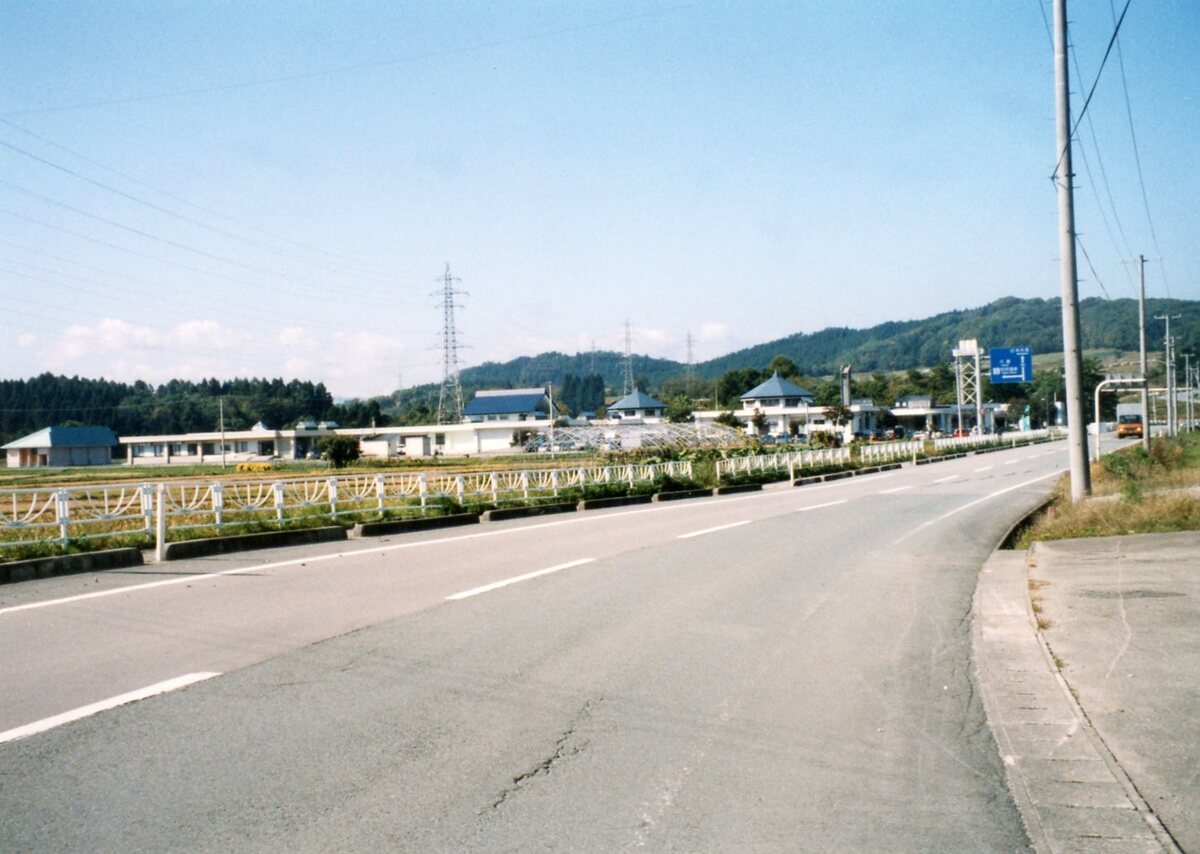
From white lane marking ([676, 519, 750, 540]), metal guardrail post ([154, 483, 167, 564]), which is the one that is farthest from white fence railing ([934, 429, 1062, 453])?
metal guardrail post ([154, 483, 167, 564])

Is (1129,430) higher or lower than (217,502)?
lower

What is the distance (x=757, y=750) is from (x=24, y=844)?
3.59 metres

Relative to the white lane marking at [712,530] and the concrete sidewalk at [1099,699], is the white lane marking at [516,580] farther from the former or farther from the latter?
the concrete sidewalk at [1099,699]

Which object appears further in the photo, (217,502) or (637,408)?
(637,408)

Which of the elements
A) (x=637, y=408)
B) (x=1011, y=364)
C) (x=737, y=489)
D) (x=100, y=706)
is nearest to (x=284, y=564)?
(x=100, y=706)

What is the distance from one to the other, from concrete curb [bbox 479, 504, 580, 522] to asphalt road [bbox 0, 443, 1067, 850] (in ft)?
33.9

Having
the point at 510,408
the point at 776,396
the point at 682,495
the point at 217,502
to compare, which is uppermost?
the point at 776,396

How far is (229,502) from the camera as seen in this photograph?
19297 millimetres

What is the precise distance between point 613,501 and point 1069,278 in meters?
13.8

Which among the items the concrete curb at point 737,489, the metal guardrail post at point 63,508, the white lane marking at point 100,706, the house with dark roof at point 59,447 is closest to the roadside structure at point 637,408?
the house with dark roof at point 59,447

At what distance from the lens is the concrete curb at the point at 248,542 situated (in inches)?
591

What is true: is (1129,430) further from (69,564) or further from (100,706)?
(100,706)

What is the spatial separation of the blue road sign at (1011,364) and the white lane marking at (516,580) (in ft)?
140

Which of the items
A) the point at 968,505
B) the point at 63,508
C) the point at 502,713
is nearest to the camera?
the point at 502,713
